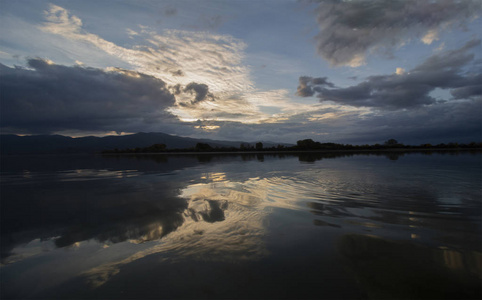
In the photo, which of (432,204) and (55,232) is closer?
(55,232)

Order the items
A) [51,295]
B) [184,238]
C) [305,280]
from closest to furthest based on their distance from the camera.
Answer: [51,295]
[305,280]
[184,238]

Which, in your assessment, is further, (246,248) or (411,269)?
(246,248)

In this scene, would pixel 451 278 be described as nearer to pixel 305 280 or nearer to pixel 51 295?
pixel 305 280

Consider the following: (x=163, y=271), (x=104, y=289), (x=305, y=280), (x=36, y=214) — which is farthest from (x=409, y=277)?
(x=36, y=214)

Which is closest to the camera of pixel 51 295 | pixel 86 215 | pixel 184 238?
pixel 51 295

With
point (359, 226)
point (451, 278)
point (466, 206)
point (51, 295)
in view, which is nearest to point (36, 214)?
point (51, 295)

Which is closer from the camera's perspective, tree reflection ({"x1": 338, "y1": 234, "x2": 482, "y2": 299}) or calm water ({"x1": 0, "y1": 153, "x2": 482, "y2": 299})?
tree reflection ({"x1": 338, "y1": 234, "x2": 482, "y2": 299})

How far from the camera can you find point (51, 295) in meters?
4.10

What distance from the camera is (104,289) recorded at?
13.9 ft

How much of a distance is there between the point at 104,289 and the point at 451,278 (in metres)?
7.12

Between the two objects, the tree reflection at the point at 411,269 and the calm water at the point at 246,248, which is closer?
the tree reflection at the point at 411,269

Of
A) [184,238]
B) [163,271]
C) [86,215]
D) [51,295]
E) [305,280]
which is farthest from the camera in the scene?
[86,215]

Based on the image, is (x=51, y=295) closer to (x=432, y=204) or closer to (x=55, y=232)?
(x=55, y=232)

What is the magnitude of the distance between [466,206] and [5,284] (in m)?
16.0
